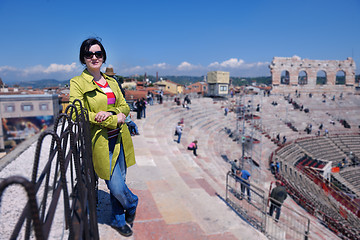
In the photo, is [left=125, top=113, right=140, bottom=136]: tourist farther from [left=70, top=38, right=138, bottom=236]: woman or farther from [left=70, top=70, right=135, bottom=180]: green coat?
[left=70, top=70, right=135, bottom=180]: green coat

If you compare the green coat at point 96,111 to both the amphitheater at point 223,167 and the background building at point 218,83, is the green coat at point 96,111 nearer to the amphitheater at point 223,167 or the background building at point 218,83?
the amphitheater at point 223,167

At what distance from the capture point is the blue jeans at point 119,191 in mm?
2738

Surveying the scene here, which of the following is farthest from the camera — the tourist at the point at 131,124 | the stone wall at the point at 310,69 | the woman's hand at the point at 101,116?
the stone wall at the point at 310,69

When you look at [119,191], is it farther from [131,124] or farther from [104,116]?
[131,124]

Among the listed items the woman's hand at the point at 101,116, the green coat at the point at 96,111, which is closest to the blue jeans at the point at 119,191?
the green coat at the point at 96,111

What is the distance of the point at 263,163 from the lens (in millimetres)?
15203

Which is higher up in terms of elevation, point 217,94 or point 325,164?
point 217,94

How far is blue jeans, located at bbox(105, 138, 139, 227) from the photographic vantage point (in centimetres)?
274

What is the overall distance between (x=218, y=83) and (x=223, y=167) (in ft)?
61.0

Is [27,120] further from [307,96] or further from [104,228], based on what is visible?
[307,96]

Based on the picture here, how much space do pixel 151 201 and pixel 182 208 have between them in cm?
56

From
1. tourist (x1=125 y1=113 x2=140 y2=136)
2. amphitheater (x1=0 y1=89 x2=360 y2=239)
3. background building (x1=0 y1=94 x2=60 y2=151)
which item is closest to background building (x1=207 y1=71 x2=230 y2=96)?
Result: amphitheater (x1=0 y1=89 x2=360 y2=239)

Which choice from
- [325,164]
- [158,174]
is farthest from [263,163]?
[158,174]

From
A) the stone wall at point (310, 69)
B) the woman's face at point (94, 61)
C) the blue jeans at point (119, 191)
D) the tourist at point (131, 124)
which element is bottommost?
the blue jeans at point (119, 191)
